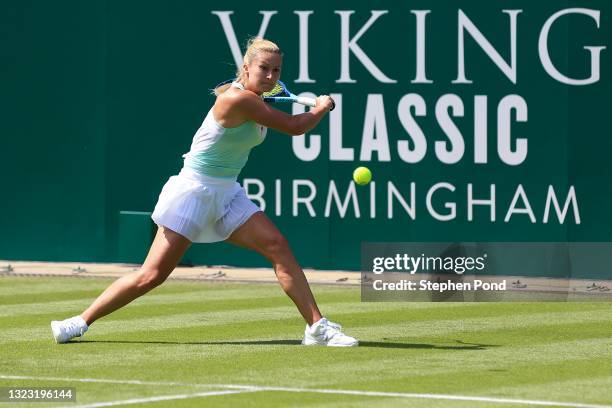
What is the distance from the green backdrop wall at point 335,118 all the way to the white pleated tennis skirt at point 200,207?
18.2 ft

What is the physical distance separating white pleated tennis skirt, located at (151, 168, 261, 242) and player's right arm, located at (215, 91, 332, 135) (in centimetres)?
48

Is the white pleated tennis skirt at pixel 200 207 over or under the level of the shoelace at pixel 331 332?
over

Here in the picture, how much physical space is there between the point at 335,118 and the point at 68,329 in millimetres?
6274

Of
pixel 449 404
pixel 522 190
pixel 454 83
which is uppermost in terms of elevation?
pixel 454 83

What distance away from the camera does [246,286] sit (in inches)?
582

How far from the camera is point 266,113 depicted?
9.92 m

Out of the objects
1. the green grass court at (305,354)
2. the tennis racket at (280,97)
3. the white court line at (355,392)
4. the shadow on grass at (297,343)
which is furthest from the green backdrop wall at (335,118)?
the white court line at (355,392)

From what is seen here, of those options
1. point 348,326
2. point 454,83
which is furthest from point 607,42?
point 348,326

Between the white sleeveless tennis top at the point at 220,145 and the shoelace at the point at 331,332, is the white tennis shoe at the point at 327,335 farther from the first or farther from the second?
the white sleeveless tennis top at the point at 220,145

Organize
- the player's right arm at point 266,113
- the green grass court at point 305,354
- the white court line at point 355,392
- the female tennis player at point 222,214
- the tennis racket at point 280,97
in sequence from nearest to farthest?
the white court line at point 355,392
the green grass court at point 305,354
the player's right arm at point 266,113
the female tennis player at point 222,214
the tennis racket at point 280,97

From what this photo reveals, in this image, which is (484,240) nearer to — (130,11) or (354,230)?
(354,230)

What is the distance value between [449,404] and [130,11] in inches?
377

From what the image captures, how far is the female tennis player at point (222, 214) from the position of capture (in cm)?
1009

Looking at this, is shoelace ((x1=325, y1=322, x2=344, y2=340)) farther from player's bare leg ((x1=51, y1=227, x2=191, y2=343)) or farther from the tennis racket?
the tennis racket
